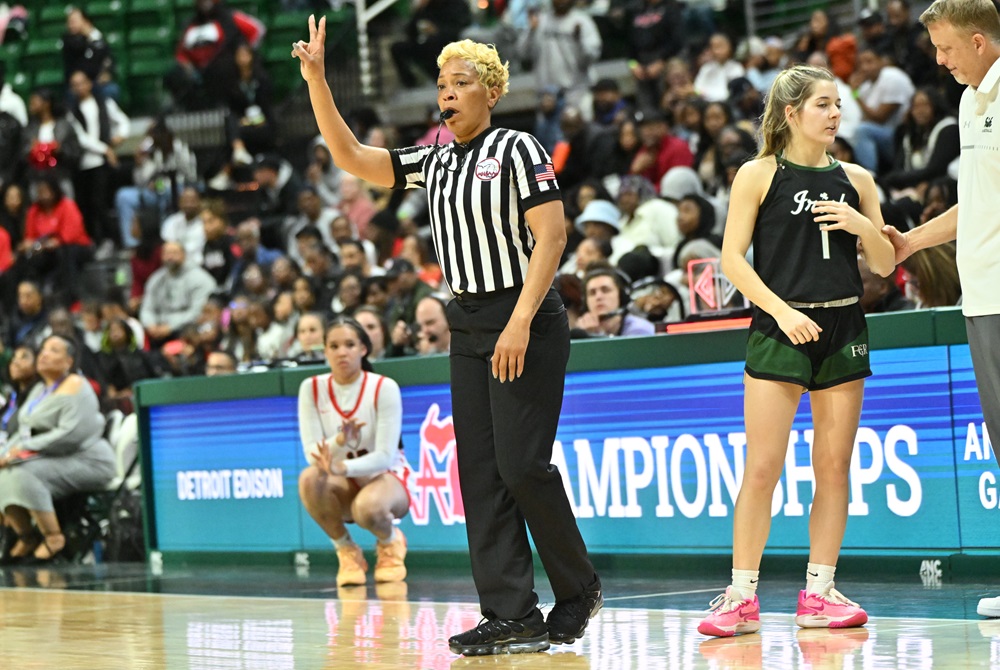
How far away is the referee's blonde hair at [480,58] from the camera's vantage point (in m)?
5.39

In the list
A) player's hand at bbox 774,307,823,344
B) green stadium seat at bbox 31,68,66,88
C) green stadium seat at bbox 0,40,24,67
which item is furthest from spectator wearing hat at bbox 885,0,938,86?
green stadium seat at bbox 0,40,24,67

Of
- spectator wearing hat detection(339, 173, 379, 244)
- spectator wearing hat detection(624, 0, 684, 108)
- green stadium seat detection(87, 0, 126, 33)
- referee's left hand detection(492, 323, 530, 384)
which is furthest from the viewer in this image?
green stadium seat detection(87, 0, 126, 33)

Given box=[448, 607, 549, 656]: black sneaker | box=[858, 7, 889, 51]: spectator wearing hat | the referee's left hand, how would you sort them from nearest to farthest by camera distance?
1. the referee's left hand
2. box=[448, 607, 549, 656]: black sneaker
3. box=[858, 7, 889, 51]: spectator wearing hat

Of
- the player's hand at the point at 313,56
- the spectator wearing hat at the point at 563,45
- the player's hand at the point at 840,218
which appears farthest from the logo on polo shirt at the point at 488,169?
the spectator wearing hat at the point at 563,45

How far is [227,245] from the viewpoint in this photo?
610 inches

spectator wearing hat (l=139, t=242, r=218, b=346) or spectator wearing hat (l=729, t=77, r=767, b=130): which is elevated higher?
spectator wearing hat (l=729, t=77, r=767, b=130)

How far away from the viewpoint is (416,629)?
6.16m

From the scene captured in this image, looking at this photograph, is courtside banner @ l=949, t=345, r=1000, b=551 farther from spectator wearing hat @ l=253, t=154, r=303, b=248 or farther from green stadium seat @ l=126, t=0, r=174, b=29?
green stadium seat @ l=126, t=0, r=174, b=29

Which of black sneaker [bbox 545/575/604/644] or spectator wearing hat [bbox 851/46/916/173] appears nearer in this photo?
black sneaker [bbox 545/575/604/644]

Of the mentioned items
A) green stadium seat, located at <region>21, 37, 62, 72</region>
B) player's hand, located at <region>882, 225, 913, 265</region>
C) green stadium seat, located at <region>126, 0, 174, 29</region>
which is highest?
green stadium seat, located at <region>126, 0, 174, 29</region>

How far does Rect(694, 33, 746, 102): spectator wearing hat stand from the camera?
14422 millimetres

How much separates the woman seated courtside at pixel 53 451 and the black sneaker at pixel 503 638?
639cm

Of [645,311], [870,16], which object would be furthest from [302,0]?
[645,311]

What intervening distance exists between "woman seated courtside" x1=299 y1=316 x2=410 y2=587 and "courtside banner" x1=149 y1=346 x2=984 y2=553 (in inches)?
15.9
